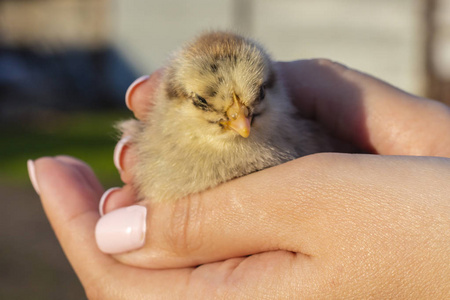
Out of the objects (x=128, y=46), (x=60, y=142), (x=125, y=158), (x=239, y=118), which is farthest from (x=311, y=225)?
(x=128, y=46)

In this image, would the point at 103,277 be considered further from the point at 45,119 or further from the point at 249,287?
the point at 45,119

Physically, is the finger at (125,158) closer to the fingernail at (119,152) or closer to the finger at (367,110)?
the fingernail at (119,152)

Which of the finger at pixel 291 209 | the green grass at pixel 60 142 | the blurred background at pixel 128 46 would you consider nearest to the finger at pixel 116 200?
the finger at pixel 291 209

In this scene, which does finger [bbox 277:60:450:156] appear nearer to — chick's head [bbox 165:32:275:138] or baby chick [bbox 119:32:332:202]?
baby chick [bbox 119:32:332:202]

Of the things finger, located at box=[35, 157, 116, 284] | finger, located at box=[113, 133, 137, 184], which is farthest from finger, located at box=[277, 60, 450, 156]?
finger, located at box=[35, 157, 116, 284]

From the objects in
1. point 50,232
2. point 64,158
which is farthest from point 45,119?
point 64,158
